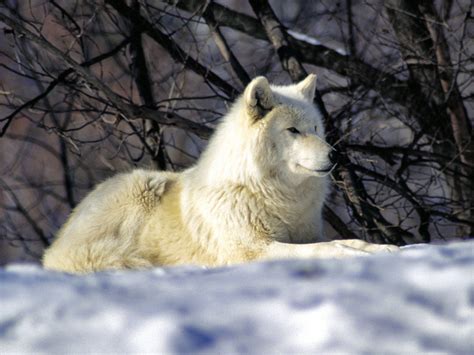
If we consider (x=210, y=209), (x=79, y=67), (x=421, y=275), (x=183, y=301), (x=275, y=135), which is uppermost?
(x=79, y=67)

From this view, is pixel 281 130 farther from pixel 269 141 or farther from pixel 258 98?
pixel 258 98

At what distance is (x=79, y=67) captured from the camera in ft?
23.7

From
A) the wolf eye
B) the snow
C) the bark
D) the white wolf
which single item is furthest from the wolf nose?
the bark

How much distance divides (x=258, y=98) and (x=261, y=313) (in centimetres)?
330

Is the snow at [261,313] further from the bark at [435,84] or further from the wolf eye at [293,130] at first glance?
the bark at [435,84]

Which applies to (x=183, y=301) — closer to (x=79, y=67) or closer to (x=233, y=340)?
(x=233, y=340)

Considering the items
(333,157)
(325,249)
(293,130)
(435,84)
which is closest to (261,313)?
(325,249)

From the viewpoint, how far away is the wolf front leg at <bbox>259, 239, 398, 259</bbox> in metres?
4.77

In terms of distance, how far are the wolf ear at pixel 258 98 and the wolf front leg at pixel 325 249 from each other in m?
1.02

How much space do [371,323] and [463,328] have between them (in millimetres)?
290

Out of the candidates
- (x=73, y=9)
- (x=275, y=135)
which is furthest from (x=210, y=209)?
(x=73, y=9)

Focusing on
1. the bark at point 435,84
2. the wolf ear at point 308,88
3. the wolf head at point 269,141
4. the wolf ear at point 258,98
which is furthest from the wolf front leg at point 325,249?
the bark at point 435,84

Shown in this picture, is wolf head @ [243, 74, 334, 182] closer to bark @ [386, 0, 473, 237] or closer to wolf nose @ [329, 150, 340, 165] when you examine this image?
wolf nose @ [329, 150, 340, 165]

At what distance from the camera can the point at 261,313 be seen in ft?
7.86
